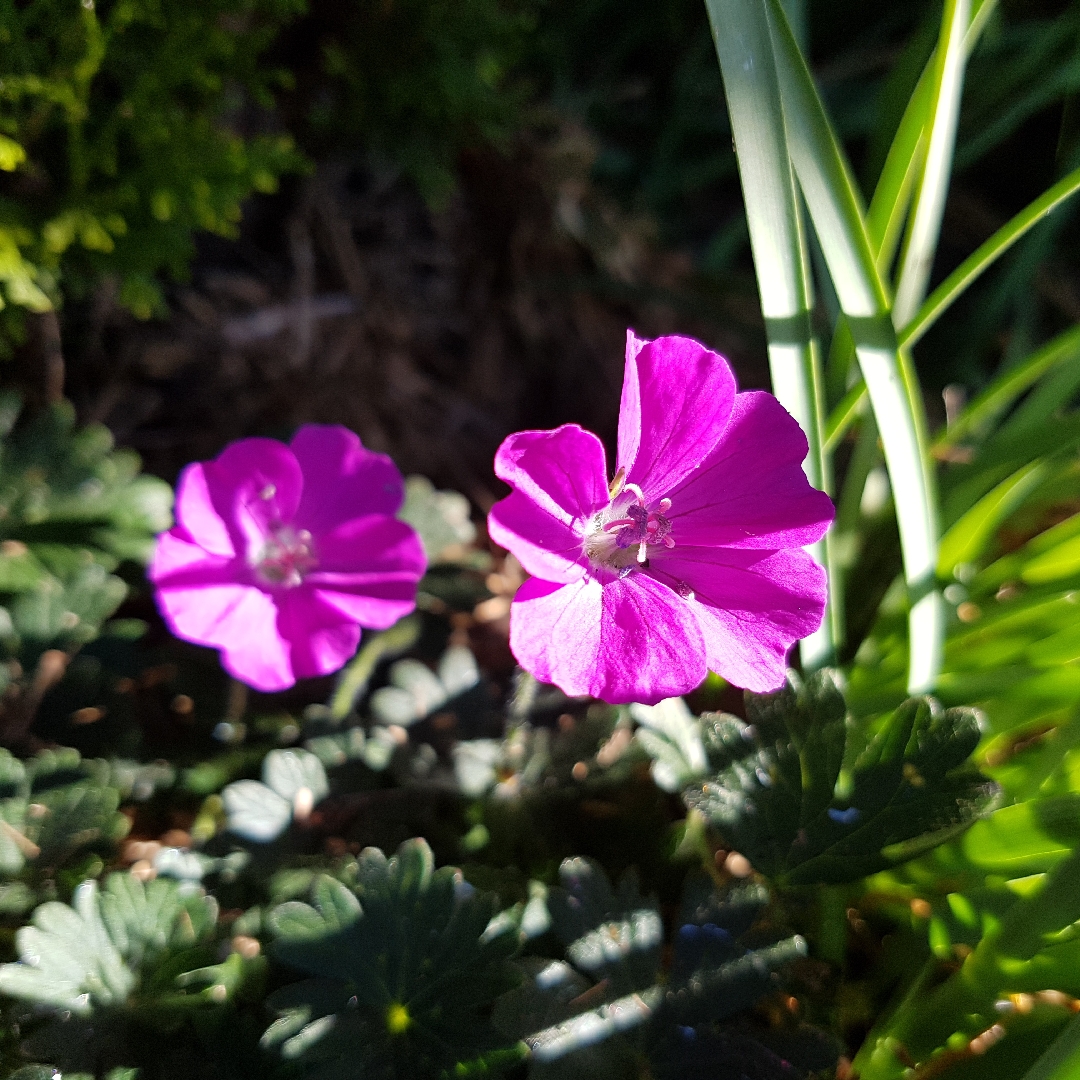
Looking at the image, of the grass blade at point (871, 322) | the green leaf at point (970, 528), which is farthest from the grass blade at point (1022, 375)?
the grass blade at point (871, 322)

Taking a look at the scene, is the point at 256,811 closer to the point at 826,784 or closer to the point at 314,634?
the point at 314,634

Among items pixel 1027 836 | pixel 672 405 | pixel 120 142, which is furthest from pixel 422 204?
pixel 1027 836

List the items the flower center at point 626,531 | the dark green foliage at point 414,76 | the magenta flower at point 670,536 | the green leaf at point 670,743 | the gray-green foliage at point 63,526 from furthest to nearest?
the dark green foliage at point 414,76 → the gray-green foliage at point 63,526 → the green leaf at point 670,743 → the flower center at point 626,531 → the magenta flower at point 670,536

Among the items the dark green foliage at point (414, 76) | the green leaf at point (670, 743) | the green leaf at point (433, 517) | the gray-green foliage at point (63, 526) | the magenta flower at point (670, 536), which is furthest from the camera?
the dark green foliage at point (414, 76)

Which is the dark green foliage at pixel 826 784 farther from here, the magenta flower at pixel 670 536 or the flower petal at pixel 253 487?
the flower petal at pixel 253 487

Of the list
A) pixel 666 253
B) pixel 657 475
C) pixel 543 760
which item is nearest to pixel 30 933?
pixel 543 760

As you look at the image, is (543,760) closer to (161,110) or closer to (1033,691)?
(1033,691)
